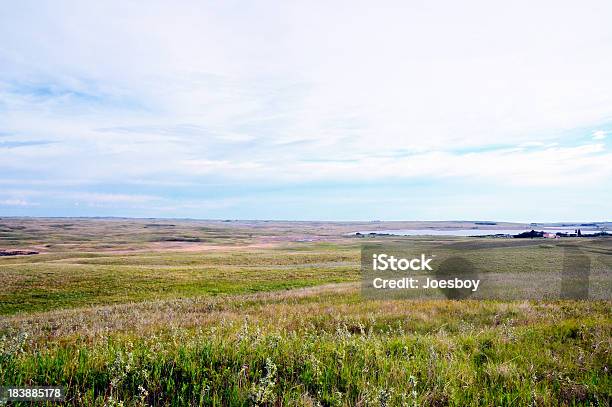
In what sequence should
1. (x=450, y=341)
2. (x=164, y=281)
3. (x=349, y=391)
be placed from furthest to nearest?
(x=164, y=281) → (x=450, y=341) → (x=349, y=391)

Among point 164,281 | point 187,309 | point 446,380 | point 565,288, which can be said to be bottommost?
point 164,281

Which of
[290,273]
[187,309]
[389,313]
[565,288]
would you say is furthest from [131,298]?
[565,288]

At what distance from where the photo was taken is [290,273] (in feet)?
162

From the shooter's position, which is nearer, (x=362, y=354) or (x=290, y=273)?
(x=362, y=354)

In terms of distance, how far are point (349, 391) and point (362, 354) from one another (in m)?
1.17

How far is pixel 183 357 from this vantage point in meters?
5.18

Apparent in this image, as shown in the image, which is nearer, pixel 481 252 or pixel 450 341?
pixel 450 341

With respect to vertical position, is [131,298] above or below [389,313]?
below

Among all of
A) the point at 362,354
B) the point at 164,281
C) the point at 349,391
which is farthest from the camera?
the point at 164,281

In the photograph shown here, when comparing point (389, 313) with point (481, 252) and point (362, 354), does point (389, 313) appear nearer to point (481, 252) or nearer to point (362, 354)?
point (362, 354)

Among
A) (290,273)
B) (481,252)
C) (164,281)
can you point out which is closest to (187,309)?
(164,281)

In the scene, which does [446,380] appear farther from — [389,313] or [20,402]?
[389,313]

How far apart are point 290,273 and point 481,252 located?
25854mm

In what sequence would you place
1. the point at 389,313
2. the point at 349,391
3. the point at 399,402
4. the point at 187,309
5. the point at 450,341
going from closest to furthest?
the point at 399,402, the point at 349,391, the point at 450,341, the point at 389,313, the point at 187,309
